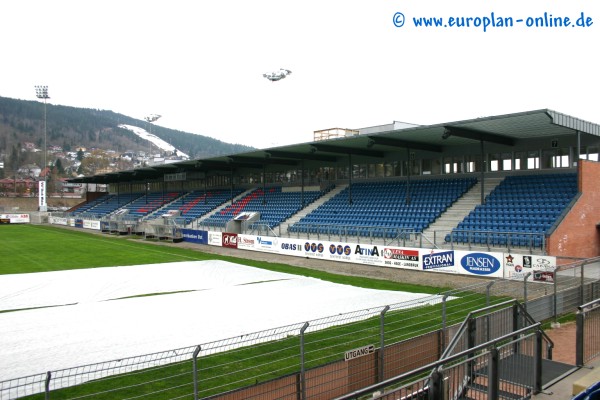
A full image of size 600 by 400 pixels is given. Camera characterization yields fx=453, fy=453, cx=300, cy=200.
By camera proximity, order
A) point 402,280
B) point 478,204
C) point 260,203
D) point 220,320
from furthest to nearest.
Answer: point 260,203
point 478,204
point 402,280
point 220,320

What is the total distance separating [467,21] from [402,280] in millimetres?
11675

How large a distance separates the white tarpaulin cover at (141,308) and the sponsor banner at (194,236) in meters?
15.2

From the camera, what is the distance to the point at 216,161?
42.6 metres

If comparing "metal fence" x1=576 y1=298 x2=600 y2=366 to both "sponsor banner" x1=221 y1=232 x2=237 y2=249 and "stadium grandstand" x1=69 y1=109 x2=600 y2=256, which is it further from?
"sponsor banner" x1=221 y1=232 x2=237 y2=249

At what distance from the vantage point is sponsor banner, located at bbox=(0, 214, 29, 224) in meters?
64.9

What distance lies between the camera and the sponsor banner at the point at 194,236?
3650cm

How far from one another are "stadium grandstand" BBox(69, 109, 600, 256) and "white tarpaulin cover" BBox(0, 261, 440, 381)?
29.6 ft

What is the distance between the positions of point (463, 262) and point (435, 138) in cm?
940

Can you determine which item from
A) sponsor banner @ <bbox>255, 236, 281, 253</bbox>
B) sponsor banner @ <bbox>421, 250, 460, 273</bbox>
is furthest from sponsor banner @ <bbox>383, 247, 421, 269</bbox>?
sponsor banner @ <bbox>255, 236, 281, 253</bbox>

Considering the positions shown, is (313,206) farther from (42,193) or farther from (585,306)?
(42,193)

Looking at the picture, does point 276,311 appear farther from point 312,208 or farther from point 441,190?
point 312,208

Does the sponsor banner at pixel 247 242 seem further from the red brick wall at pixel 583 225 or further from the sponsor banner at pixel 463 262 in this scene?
the red brick wall at pixel 583 225

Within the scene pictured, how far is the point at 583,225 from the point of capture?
21.6 m

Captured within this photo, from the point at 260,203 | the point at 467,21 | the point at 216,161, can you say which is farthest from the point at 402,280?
the point at 216,161
